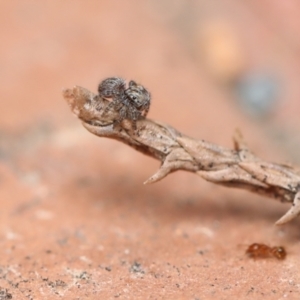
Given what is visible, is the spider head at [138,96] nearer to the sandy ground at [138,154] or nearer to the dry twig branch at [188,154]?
the dry twig branch at [188,154]

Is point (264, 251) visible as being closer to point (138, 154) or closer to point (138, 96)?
point (138, 96)

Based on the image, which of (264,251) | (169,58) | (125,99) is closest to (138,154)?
(125,99)

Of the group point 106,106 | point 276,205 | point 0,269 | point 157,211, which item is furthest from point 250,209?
point 0,269

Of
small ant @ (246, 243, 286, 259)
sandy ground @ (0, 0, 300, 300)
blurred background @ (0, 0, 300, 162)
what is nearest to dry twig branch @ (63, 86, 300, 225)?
small ant @ (246, 243, 286, 259)

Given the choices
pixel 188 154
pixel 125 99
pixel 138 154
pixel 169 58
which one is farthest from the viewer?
pixel 169 58

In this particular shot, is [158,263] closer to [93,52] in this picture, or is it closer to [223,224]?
[223,224]

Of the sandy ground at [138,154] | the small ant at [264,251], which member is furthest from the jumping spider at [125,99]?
the small ant at [264,251]
